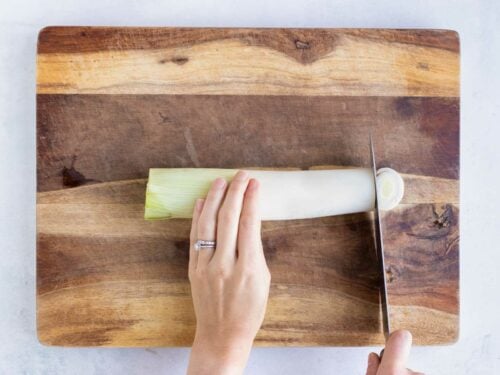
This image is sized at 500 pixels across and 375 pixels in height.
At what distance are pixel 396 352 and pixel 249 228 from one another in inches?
16.1

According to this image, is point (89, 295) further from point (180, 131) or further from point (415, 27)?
point (415, 27)

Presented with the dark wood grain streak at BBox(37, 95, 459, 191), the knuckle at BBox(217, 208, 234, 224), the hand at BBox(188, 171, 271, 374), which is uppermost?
the dark wood grain streak at BBox(37, 95, 459, 191)

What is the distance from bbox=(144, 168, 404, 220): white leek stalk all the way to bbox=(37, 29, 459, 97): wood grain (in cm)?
20

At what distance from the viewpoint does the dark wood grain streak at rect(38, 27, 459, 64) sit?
1176mm

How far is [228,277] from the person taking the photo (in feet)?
3.60

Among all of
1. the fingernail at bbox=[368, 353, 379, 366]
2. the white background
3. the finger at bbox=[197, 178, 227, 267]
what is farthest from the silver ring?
the fingernail at bbox=[368, 353, 379, 366]

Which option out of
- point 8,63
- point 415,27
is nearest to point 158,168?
point 8,63

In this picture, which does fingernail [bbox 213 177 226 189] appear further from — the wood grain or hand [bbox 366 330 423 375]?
hand [bbox 366 330 423 375]

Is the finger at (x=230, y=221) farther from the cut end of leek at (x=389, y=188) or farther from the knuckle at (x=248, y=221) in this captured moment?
the cut end of leek at (x=389, y=188)

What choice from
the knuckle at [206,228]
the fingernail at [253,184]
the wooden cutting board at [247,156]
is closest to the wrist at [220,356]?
the wooden cutting board at [247,156]

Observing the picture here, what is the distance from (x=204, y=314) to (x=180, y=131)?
0.42m

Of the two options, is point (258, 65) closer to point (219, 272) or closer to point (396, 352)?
point (219, 272)

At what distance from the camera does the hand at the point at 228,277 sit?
1087mm

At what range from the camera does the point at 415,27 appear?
1.28m
